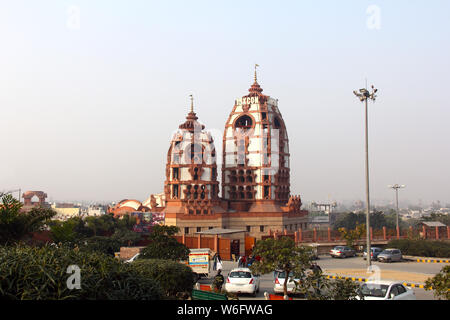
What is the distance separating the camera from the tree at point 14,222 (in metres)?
18.4

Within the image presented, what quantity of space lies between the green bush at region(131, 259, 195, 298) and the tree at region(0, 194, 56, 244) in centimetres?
526

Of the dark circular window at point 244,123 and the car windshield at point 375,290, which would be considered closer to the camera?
the car windshield at point 375,290

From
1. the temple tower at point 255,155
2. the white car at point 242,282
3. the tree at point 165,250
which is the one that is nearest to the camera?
the white car at point 242,282

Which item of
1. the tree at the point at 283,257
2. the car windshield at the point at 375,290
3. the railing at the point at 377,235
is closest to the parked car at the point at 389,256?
the railing at the point at 377,235

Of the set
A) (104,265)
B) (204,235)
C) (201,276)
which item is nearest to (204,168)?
(204,235)

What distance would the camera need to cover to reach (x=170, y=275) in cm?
1739

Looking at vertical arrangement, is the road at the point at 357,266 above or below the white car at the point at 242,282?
below

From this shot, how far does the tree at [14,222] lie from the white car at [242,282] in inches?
349

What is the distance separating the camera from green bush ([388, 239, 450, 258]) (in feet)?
132

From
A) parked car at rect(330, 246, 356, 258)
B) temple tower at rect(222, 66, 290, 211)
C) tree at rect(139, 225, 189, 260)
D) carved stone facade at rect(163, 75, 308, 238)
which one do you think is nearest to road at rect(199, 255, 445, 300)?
parked car at rect(330, 246, 356, 258)

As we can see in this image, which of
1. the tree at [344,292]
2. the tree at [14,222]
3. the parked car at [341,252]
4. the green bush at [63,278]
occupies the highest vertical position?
the tree at [14,222]

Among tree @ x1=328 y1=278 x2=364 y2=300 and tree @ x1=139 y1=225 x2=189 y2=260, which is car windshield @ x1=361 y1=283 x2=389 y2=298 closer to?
tree @ x1=328 y1=278 x2=364 y2=300

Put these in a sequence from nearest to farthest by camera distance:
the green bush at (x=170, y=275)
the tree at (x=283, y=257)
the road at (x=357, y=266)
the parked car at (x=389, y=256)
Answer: the tree at (x=283, y=257) → the green bush at (x=170, y=275) → the road at (x=357, y=266) → the parked car at (x=389, y=256)

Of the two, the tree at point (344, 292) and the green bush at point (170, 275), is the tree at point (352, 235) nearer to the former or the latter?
the green bush at point (170, 275)
